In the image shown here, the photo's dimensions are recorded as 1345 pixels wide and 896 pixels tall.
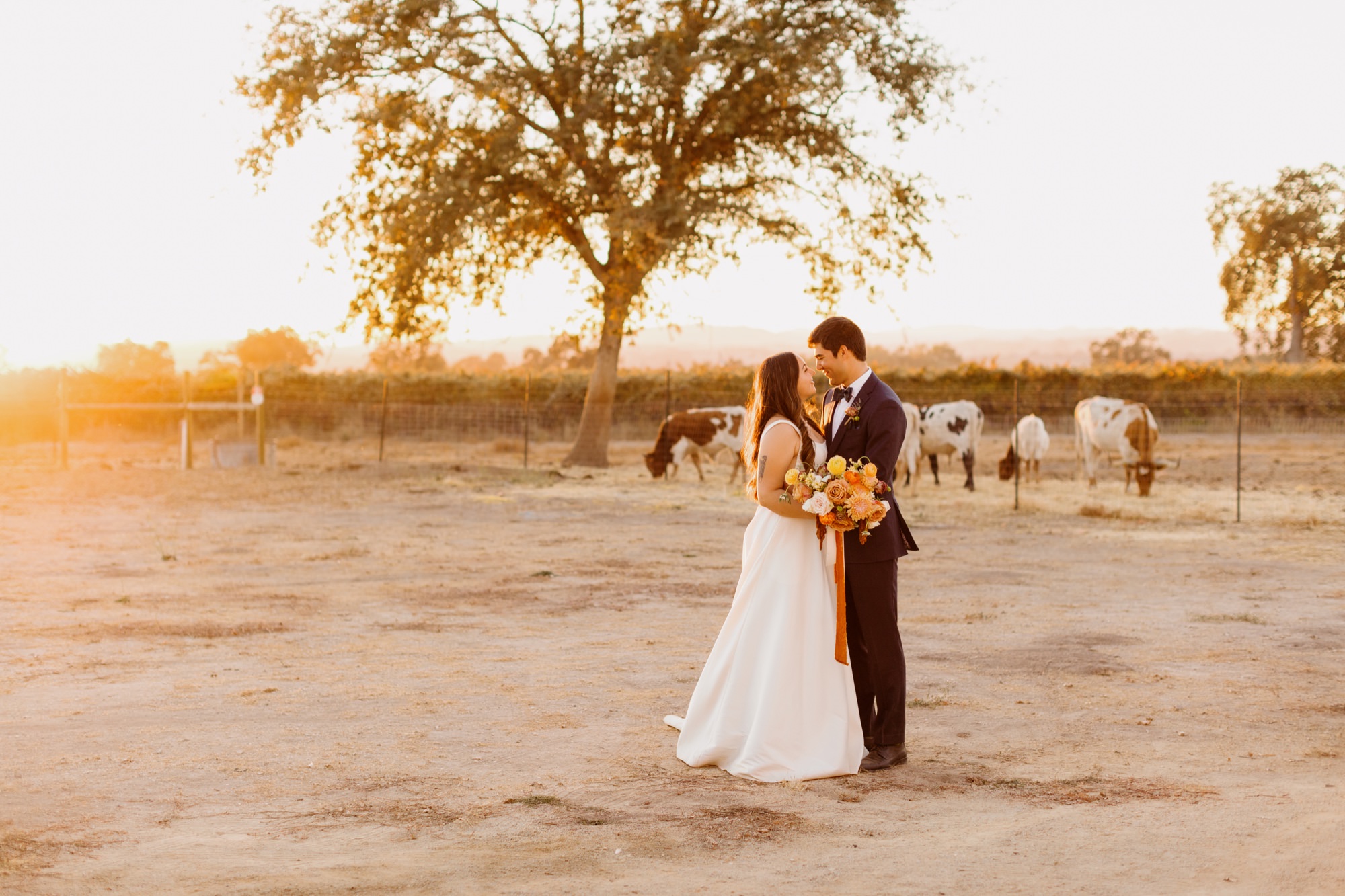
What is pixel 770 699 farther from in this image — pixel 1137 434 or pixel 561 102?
pixel 561 102

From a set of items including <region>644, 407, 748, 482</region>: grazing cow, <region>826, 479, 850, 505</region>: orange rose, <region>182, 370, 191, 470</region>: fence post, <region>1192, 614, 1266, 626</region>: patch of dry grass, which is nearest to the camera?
<region>826, 479, 850, 505</region>: orange rose

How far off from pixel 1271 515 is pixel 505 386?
2448 centimetres

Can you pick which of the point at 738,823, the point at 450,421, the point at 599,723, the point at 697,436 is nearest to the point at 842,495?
Result: the point at 738,823

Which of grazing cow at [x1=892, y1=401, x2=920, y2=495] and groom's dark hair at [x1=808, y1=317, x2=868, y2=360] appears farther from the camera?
grazing cow at [x1=892, y1=401, x2=920, y2=495]

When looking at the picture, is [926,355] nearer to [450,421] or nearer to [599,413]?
[450,421]

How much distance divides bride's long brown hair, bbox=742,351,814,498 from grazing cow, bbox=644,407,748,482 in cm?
1728

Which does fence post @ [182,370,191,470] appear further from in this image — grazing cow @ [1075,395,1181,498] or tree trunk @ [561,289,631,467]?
grazing cow @ [1075,395,1181,498]

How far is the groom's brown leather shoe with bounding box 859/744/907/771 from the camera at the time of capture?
5480mm

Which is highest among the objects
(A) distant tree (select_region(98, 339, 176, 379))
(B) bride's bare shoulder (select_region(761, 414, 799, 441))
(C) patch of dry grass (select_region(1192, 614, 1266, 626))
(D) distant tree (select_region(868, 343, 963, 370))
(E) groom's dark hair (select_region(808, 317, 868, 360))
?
(D) distant tree (select_region(868, 343, 963, 370))

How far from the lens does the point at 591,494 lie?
20.7 meters

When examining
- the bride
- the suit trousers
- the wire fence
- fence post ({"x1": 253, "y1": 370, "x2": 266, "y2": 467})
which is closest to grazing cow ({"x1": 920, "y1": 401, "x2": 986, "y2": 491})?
the wire fence

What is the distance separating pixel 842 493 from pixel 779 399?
564 mm

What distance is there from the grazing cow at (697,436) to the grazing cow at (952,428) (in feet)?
11.0

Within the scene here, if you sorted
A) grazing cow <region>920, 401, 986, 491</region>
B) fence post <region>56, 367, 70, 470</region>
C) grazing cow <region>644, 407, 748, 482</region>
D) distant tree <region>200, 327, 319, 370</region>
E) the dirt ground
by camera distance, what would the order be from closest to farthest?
the dirt ground < grazing cow <region>920, 401, 986, 491</region> < grazing cow <region>644, 407, 748, 482</region> < fence post <region>56, 367, 70, 470</region> < distant tree <region>200, 327, 319, 370</region>
